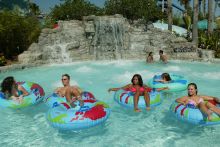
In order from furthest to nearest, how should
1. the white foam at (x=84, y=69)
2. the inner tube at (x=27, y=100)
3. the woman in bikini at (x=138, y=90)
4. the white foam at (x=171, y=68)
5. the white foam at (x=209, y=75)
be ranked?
the white foam at (x=84, y=69)
the white foam at (x=171, y=68)
the white foam at (x=209, y=75)
the inner tube at (x=27, y=100)
the woman in bikini at (x=138, y=90)

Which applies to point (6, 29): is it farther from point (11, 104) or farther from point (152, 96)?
point (152, 96)

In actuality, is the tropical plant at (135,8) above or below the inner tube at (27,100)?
above

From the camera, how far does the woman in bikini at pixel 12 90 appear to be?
7566mm

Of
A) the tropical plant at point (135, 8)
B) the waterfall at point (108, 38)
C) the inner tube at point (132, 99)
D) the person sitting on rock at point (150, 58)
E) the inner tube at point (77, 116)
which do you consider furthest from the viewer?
the tropical plant at point (135, 8)

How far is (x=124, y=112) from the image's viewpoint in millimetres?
7445

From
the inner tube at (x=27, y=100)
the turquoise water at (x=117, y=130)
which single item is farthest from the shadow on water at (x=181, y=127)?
the inner tube at (x=27, y=100)

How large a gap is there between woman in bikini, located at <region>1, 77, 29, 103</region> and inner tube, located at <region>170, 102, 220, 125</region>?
411 centimetres

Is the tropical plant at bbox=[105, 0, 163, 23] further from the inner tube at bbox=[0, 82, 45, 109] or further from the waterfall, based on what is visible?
the inner tube at bbox=[0, 82, 45, 109]

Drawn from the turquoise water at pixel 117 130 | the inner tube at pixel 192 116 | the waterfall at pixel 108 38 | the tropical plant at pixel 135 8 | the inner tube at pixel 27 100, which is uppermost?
the tropical plant at pixel 135 8

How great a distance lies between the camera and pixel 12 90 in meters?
7.68

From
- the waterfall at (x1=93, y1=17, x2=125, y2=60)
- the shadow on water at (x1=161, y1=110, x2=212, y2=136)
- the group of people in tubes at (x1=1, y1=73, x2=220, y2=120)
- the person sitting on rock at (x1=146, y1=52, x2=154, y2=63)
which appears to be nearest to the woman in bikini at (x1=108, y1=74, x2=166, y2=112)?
the group of people in tubes at (x1=1, y1=73, x2=220, y2=120)

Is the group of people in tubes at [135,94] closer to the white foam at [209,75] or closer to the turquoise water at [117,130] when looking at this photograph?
the turquoise water at [117,130]

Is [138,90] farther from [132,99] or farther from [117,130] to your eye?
[117,130]

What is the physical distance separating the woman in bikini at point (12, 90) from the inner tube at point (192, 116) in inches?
162
